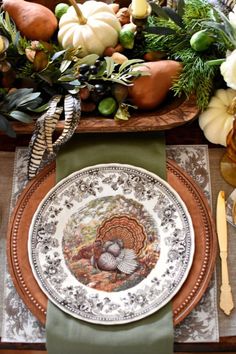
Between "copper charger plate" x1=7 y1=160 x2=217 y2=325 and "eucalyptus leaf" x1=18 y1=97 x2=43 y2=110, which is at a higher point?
"eucalyptus leaf" x1=18 y1=97 x2=43 y2=110

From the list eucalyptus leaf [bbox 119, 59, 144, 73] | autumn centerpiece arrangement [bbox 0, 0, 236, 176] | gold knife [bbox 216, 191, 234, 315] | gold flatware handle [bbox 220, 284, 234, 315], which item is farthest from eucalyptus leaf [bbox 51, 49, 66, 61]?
gold flatware handle [bbox 220, 284, 234, 315]

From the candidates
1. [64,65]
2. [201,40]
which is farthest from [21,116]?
[201,40]

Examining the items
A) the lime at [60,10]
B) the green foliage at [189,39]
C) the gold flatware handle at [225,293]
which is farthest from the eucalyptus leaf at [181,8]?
the gold flatware handle at [225,293]

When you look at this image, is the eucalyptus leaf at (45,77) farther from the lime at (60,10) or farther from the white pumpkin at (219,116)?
the white pumpkin at (219,116)

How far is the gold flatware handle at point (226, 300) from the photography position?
0.86 meters

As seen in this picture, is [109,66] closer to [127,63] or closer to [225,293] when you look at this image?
[127,63]

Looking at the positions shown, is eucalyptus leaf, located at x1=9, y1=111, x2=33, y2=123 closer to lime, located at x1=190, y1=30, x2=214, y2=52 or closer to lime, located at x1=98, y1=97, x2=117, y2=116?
lime, located at x1=98, y1=97, x2=117, y2=116

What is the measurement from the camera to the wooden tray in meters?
0.94

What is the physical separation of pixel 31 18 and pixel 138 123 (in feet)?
0.93

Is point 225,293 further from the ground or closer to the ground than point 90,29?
closer to the ground

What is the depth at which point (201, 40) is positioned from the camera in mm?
953

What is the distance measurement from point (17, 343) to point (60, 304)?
91mm

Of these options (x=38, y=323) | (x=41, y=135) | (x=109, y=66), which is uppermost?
(x=109, y=66)

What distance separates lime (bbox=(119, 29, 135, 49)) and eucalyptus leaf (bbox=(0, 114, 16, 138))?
10.3 inches
